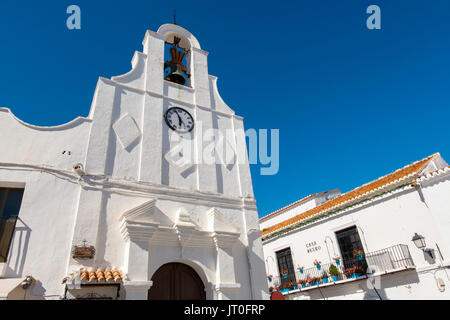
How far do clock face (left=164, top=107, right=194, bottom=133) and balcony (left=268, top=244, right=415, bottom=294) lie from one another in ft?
26.9

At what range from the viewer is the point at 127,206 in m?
7.29

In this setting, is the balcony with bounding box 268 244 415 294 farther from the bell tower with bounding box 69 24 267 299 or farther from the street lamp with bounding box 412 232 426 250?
the bell tower with bounding box 69 24 267 299

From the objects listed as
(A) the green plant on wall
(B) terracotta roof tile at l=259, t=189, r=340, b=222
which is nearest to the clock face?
(A) the green plant on wall

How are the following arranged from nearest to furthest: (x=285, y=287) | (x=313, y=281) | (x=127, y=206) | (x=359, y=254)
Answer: (x=127, y=206), (x=359, y=254), (x=313, y=281), (x=285, y=287)

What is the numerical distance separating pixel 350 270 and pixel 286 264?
3912mm

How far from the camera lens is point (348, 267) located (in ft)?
41.1

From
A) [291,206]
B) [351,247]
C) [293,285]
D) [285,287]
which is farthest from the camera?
[291,206]

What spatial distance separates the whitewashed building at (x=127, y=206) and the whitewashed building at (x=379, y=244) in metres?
5.77

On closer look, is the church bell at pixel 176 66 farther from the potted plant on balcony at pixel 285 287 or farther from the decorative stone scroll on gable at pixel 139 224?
the potted plant on balcony at pixel 285 287

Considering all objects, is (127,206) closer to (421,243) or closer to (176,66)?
(176,66)

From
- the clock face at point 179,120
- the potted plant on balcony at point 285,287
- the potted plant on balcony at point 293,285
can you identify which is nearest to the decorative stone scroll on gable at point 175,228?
the clock face at point 179,120

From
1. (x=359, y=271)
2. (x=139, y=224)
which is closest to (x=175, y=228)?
(x=139, y=224)
